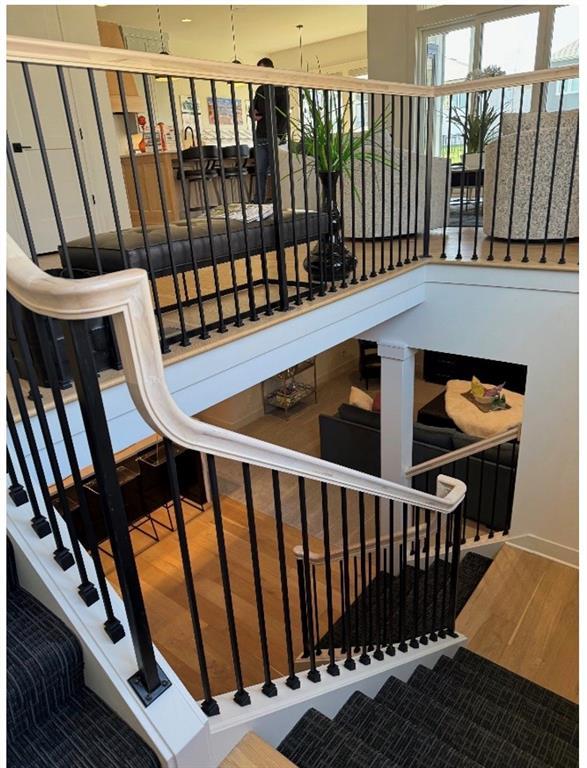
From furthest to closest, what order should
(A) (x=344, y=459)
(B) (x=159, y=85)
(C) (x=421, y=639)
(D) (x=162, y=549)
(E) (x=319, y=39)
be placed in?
(E) (x=319, y=39) → (B) (x=159, y=85) → (A) (x=344, y=459) → (D) (x=162, y=549) → (C) (x=421, y=639)

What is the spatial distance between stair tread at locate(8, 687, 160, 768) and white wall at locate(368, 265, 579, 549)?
3.04m

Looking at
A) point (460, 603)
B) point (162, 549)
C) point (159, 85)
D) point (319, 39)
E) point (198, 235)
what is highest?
point (319, 39)

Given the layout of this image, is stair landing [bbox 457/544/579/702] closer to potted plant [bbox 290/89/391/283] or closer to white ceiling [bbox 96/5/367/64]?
potted plant [bbox 290/89/391/283]

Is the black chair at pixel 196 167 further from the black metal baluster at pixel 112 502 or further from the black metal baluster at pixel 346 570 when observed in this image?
the black metal baluster at pixel 112 502

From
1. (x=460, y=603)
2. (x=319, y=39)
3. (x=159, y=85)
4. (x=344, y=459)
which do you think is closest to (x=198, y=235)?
(x=460, y=603)

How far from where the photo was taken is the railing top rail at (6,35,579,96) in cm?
148

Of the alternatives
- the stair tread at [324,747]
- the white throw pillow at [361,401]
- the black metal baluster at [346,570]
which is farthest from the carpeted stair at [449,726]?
the white throw pillow at [361,401]

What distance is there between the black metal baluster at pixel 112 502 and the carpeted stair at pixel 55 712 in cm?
11

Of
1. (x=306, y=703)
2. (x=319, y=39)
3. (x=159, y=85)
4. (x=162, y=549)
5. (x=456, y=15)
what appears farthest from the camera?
(x=319, y=39)

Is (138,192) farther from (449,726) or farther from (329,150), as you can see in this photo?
(449,726)

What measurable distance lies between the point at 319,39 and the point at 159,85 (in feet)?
9.34

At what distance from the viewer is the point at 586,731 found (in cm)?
105

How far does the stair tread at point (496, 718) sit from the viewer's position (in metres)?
2.19

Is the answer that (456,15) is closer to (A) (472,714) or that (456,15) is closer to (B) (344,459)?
(B) (344,459)
